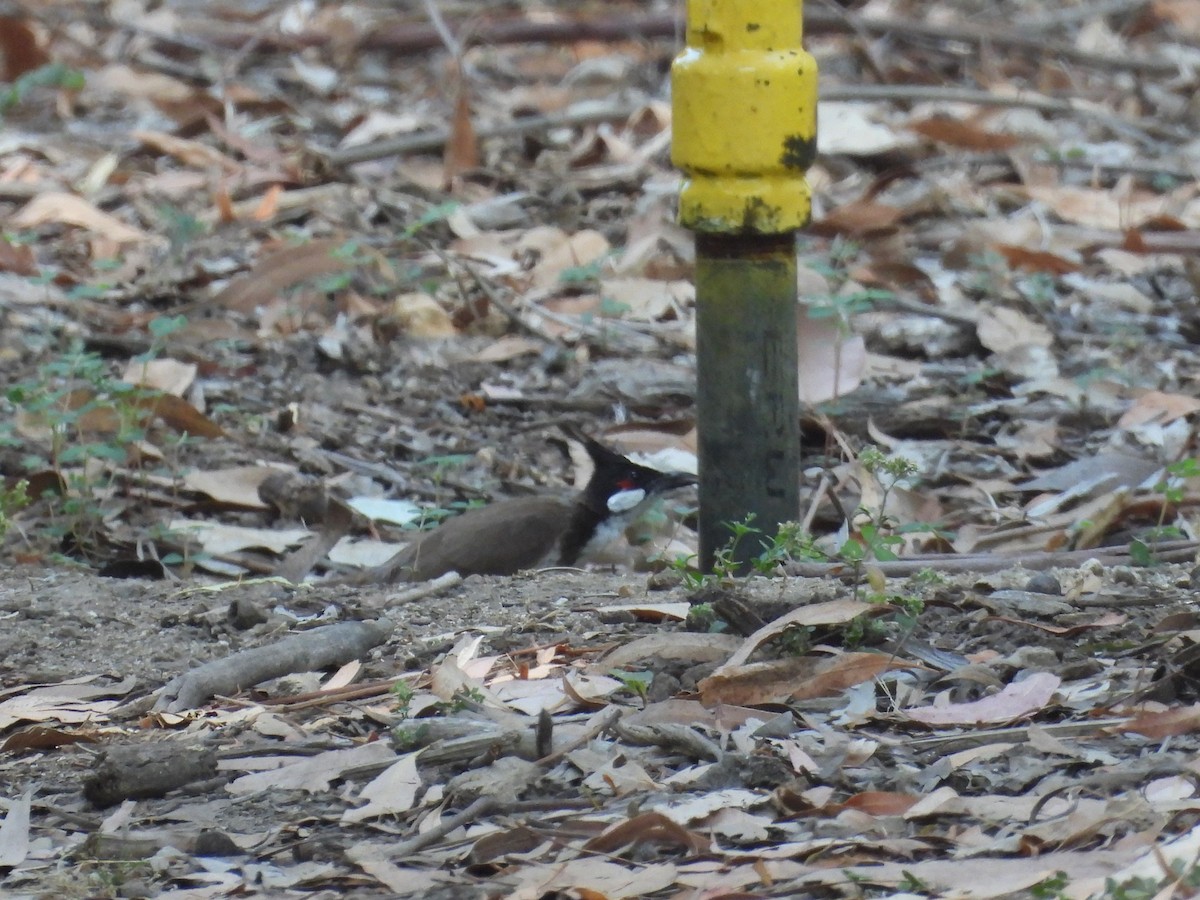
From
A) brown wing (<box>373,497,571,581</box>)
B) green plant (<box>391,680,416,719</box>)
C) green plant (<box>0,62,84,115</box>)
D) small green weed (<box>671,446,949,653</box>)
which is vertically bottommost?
brown wing (<box>373,497,571,581</box>)

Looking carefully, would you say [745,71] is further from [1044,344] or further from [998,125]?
[998,125]

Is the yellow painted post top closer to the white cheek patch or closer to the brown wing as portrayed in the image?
the brown wing

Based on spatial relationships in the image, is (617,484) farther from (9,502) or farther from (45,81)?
(45,81)

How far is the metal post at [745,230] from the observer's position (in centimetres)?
351

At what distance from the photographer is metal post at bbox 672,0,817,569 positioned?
351cm

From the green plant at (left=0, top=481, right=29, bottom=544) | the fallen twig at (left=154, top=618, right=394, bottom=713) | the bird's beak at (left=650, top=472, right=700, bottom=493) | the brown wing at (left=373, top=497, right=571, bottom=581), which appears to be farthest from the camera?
the bird's beak at (left=650, top=472, right=700, bottom=493)

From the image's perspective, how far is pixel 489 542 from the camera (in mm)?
4691

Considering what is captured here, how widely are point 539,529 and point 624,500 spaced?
28cm

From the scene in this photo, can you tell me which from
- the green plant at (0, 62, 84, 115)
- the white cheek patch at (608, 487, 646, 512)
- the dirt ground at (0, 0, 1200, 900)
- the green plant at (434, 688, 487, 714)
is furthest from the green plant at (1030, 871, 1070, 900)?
the green plant at (0, 62, 84, 115)

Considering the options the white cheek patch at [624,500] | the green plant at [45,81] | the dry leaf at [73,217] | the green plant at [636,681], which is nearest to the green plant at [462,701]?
the green plant at [636,681]

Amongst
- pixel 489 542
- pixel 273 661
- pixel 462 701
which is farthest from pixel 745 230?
pixel 489 542

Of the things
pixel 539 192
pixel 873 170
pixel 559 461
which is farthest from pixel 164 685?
pixel 873 170

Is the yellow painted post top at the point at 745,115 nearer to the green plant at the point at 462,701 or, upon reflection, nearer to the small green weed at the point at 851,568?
the small green weed at the point at 851,568

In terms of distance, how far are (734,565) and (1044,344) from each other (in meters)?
3.23
